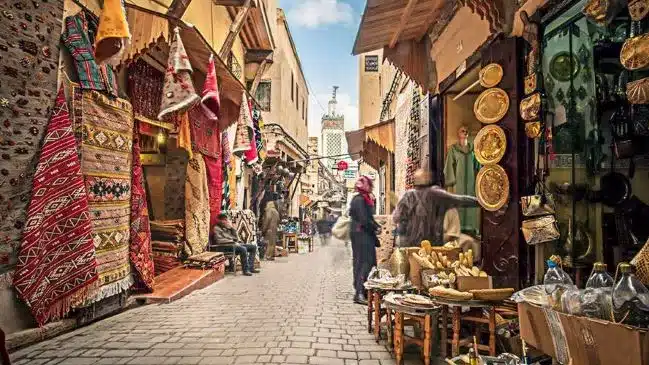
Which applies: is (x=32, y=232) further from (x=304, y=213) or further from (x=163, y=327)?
(x=304, y=213)

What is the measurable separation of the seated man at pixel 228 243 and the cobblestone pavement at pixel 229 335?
2.62 metres

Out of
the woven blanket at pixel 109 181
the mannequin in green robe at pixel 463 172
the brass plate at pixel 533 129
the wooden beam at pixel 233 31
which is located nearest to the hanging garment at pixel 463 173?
the mannequin in green robe at pixel 463 172

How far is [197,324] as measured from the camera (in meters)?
5.04

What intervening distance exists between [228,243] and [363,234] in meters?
4.41

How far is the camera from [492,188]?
4.67 meters

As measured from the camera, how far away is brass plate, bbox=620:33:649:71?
2496mm

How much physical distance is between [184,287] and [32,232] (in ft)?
9.89

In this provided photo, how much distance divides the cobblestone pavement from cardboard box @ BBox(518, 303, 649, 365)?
6.28 ft

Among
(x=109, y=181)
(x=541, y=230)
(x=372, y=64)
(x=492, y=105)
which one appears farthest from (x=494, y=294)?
(x=372, y=64)

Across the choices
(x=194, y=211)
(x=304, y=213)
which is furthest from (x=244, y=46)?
(x=304, y=213)

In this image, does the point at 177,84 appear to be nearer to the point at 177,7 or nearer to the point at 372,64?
the point at 177,7

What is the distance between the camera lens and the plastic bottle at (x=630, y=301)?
1969 millimetres

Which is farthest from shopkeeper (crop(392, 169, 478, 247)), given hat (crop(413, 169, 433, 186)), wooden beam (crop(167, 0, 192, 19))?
wooden beam (crop(167, 0, 192, 19))

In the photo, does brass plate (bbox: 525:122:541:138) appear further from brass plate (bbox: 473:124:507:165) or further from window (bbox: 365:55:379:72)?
window (bbox: 365:55:379:72)
